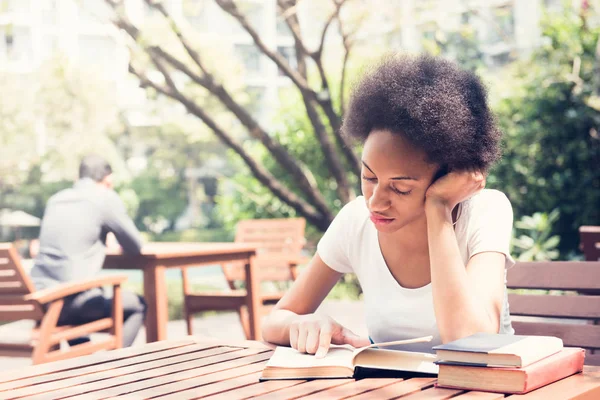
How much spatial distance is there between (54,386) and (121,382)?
0.12 metres

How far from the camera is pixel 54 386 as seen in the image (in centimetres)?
154

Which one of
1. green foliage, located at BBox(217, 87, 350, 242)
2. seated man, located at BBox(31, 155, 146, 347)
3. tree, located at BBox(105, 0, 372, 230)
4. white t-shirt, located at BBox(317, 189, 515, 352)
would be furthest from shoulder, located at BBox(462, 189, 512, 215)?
green foliage, located at BBox(217, 87, 350, 242)

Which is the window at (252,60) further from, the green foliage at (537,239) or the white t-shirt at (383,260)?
the white t-shirt at (383,260)

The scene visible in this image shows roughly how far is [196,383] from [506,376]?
57 cm

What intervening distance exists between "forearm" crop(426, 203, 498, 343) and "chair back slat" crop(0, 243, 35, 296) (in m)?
2.48

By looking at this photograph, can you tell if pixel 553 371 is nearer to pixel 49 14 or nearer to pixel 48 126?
pixel 48 126

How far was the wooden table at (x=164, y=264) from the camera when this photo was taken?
15.0 feet

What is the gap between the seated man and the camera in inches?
177

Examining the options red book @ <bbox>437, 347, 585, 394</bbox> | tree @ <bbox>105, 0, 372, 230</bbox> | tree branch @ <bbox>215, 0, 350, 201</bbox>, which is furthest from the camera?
tree branch @ <bbox>215, 0, 350, 201</bbox>

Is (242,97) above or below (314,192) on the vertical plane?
above

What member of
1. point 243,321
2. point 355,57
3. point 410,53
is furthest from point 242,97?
point 410,53

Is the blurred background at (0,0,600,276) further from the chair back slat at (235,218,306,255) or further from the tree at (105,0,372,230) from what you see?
the chair back slat at (235,218,306,255)

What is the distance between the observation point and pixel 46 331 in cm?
386

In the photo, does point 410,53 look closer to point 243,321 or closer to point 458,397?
point 458,397
